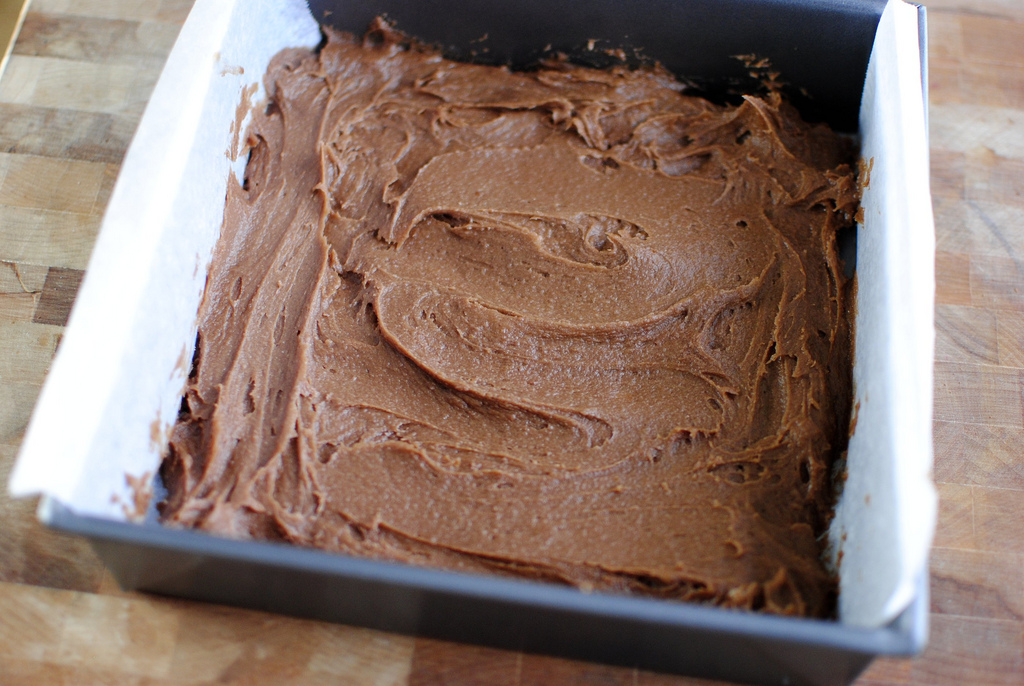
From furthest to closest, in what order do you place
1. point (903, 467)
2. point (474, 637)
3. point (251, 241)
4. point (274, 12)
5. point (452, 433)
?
1. point (274, 12)
2. point (251, 241)
3. point (452, 433)
4. point (474, 637)
5. point (903, 467)

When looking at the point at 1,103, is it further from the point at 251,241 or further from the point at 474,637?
the point at 474,637

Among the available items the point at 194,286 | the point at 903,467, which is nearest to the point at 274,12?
the point at 194,286

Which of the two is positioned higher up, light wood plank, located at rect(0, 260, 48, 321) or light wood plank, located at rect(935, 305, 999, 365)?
light wood plank, located at rect(935, 305, 999, 365)

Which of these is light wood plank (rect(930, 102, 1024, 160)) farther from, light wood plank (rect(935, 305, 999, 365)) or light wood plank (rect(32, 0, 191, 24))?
light wood plank (rect(32, 0, 191, 24))

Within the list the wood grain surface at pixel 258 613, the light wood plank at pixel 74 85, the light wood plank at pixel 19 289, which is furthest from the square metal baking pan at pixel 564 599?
the light wood plank at pixel 74 85

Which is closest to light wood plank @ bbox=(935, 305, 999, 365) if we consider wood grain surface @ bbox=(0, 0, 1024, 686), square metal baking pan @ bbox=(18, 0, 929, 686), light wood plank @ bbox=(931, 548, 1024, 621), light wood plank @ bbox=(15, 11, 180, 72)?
Result: wood grain surface @ bbox=(0, 0, 1024, 686)

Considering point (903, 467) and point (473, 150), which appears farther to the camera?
point (473, 150)
